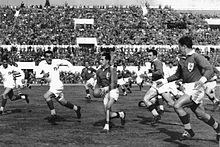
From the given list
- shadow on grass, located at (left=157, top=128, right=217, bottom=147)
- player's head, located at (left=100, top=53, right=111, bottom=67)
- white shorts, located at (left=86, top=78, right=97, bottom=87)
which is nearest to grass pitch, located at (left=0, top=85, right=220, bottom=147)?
shadow on grass, located at (left=157, top=128, right=217, bottom=147)

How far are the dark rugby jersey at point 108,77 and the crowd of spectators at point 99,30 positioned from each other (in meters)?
30.1

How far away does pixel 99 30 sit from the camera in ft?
171

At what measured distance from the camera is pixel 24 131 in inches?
427

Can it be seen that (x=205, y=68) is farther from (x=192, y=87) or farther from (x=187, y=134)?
(x=187, y=134)

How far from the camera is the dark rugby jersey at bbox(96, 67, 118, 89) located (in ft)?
36.1

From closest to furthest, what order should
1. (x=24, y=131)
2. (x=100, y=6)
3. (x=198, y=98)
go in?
(x=198, y=98) < (x=24, y=131) < (x=100, y=6)

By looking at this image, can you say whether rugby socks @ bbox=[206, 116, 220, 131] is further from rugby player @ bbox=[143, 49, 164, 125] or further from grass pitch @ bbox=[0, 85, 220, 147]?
rugby player @ bbox=[143, 49, 164, 125]

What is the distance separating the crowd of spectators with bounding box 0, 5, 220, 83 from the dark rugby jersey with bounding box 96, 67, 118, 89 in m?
30.1

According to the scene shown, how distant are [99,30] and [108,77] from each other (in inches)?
1633

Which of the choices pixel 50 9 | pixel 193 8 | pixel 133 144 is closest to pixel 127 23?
pixel 50 9

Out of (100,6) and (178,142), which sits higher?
(100,6)

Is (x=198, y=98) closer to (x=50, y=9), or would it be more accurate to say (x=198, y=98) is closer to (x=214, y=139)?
(x=214, y=139)

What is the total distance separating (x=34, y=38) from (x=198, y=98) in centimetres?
4127

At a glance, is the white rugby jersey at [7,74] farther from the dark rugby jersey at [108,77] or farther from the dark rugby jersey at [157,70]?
the dark rugby jersey at [157,70]
